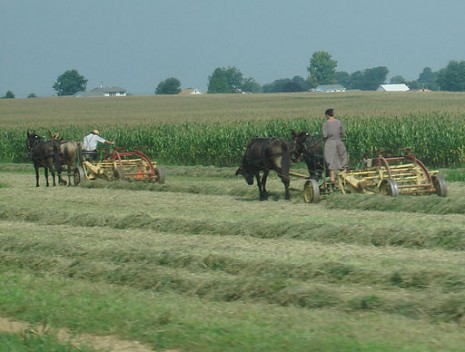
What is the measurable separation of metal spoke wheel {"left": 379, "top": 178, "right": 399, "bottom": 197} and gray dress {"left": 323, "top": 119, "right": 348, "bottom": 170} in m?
1.12

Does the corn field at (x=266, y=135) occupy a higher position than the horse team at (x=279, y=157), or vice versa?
the horse team at (x=279, y=157)

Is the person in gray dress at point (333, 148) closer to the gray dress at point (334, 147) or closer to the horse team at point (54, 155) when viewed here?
the gray dress at point (334, 147)

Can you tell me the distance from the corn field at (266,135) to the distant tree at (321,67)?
149m

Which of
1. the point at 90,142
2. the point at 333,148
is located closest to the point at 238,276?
the point at 333,148

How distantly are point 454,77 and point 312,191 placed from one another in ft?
435

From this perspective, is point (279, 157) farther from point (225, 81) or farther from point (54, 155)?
point (225, 81)

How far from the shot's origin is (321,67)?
190750 millimetres

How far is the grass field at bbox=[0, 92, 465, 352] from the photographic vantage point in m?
9.15

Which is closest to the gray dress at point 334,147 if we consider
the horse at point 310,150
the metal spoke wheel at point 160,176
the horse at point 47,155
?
the horse at point 310,150

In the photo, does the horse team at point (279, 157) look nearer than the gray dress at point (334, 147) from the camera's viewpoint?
No

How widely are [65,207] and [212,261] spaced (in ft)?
29.4

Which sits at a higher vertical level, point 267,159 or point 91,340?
point 267,159

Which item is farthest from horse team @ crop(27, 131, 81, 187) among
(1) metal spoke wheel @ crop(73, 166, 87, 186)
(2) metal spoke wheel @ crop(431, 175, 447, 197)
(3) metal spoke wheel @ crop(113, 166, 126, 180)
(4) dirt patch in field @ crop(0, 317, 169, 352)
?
(4) dirt patch in field @ crop(0, 317, 169, 352)

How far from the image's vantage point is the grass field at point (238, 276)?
915 cm
